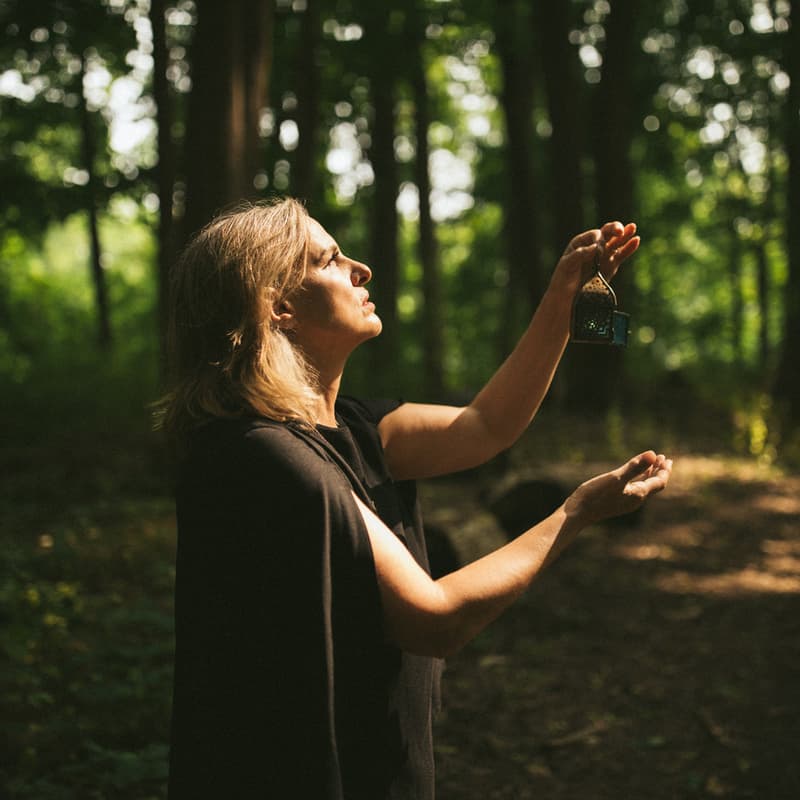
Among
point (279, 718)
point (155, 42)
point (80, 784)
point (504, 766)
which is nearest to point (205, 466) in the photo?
point (279, 718)

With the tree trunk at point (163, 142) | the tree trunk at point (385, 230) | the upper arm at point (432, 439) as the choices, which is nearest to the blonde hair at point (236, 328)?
the upper arm at point (432, 439)

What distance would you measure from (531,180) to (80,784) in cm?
1210

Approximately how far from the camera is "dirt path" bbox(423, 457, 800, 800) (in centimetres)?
419

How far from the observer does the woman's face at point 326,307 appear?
7.09ft

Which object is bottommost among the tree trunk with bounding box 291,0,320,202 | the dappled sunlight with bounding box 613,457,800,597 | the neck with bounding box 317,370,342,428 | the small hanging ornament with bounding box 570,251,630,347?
the dappled sunlight with bounding box 613,457,800,597

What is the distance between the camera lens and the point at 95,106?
52.2 ft

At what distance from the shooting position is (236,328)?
2021mm

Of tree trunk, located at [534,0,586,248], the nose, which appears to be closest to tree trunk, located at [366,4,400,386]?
tree trunk, located at [534,0,586,248]

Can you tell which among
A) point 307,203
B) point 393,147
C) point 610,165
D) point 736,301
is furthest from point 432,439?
point 736,301

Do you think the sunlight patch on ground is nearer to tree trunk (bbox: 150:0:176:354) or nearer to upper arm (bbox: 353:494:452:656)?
tree trunk (bbox: 150:0:176:354)

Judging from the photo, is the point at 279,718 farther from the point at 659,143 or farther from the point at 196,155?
the point at 659,143

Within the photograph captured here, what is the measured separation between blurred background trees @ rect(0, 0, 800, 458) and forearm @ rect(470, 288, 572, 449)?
186 inches

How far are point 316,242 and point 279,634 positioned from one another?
92cm

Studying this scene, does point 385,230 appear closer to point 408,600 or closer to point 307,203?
point 307,203
